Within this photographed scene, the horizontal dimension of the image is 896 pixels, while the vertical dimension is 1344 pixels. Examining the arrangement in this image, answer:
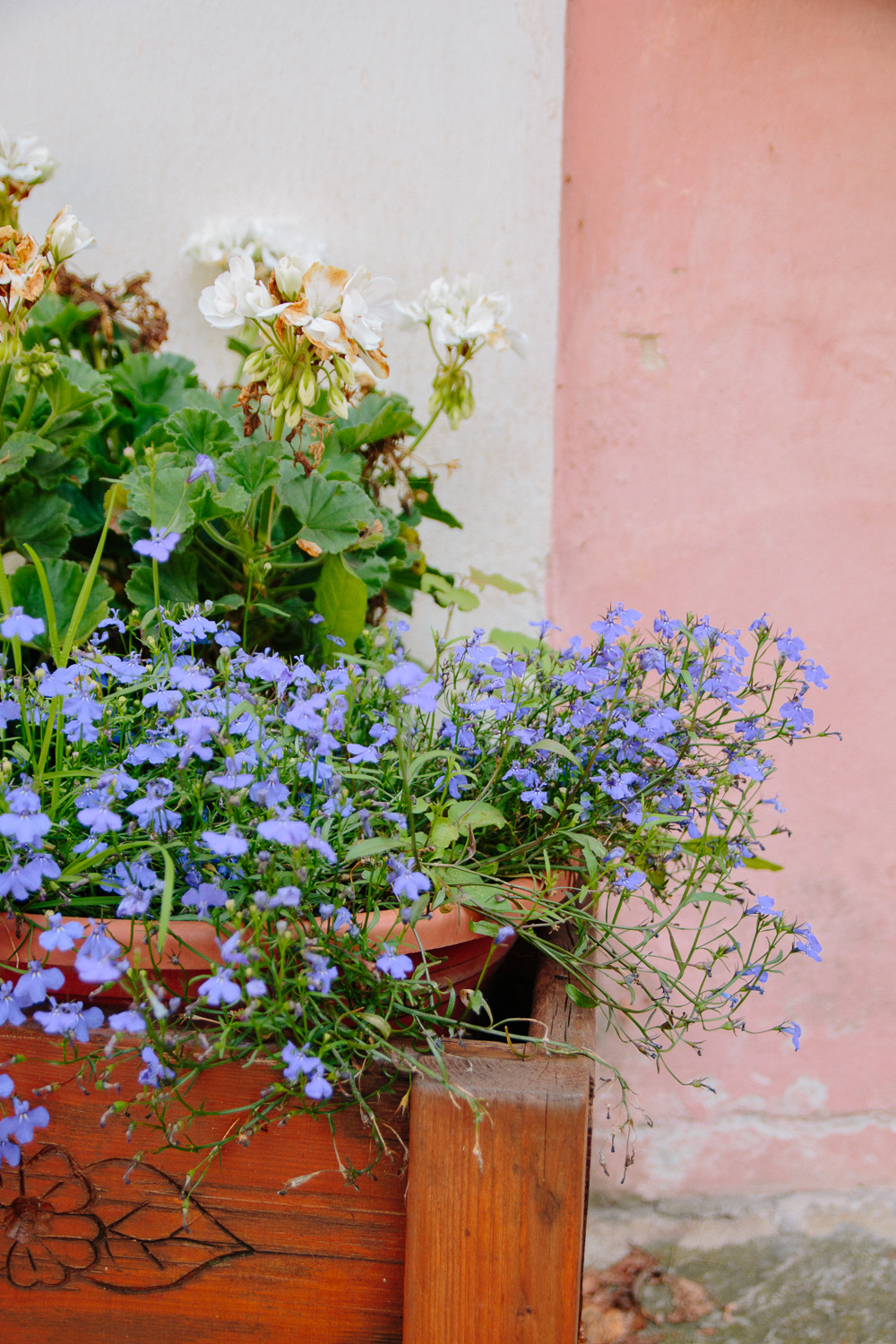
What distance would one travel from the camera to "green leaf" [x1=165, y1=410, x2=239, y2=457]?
1.01 m

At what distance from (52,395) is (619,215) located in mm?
907

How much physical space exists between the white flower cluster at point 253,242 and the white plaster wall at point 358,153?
53 mm

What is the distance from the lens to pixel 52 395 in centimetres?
101

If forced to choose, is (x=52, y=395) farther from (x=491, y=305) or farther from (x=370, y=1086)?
(x=370, y=1086)

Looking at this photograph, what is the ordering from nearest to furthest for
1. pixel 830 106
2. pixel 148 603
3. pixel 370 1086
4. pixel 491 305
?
pixel 370 1086
pixel 148 603
pixel 491 305
pixel 830 106

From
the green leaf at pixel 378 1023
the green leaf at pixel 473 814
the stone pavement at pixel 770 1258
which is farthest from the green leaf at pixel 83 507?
the stone pavement at pixel 770 1258

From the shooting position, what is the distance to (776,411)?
1373 mm

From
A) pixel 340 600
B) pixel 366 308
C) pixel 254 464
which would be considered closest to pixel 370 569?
pixel 340 600

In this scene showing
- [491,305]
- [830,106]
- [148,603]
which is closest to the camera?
[148,603]

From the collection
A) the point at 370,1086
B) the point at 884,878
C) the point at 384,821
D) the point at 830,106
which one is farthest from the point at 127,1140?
the point at 830,106

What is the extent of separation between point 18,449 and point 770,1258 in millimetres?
1557

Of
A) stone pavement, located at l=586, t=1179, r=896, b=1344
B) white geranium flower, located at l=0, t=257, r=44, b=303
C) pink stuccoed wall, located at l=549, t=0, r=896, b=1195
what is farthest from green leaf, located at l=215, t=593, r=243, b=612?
stone pavement, located at l=586, t=1179, r=896, b=1344

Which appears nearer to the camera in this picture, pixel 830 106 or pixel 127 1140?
pixel 127 1140

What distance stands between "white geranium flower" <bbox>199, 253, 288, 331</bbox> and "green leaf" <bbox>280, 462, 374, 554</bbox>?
17 cm
